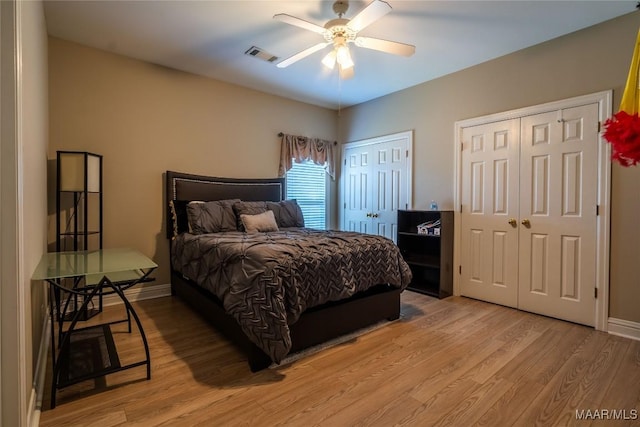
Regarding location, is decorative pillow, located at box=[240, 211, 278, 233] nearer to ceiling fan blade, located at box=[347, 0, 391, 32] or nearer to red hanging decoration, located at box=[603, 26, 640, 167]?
ceiling fan blade, located at box=[347, 0, 391, 32]

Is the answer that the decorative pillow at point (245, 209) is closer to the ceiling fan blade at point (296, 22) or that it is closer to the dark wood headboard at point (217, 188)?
the dark wood headboard at point (217, 188)

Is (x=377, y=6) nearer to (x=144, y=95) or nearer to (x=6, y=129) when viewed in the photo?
(x=6, y=129)

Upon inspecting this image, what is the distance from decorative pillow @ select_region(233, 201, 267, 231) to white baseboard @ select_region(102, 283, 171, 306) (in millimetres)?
1147

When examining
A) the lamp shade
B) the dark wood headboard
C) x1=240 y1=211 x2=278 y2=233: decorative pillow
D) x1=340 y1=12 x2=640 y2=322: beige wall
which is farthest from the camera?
the dark wood headboard

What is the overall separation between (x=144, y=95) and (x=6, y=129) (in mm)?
2706

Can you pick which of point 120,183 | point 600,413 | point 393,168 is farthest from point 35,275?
point 393,168

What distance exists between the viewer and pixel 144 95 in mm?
3580

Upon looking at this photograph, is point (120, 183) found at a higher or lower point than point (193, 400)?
higher

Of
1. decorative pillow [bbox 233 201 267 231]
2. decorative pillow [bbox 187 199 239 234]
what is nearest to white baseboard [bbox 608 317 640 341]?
decorative pillow [bbox 233 201 267 231]

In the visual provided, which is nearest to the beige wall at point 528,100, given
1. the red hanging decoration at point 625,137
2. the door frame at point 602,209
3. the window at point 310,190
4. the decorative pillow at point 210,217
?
the door frame at point 602,209

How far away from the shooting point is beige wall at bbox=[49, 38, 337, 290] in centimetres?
317

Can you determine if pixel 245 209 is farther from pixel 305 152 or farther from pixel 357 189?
pixel 357 189

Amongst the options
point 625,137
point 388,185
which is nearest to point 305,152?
point 388,185

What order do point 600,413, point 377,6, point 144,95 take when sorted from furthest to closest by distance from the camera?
point 144,95 < point 377,6 < point 600,413
